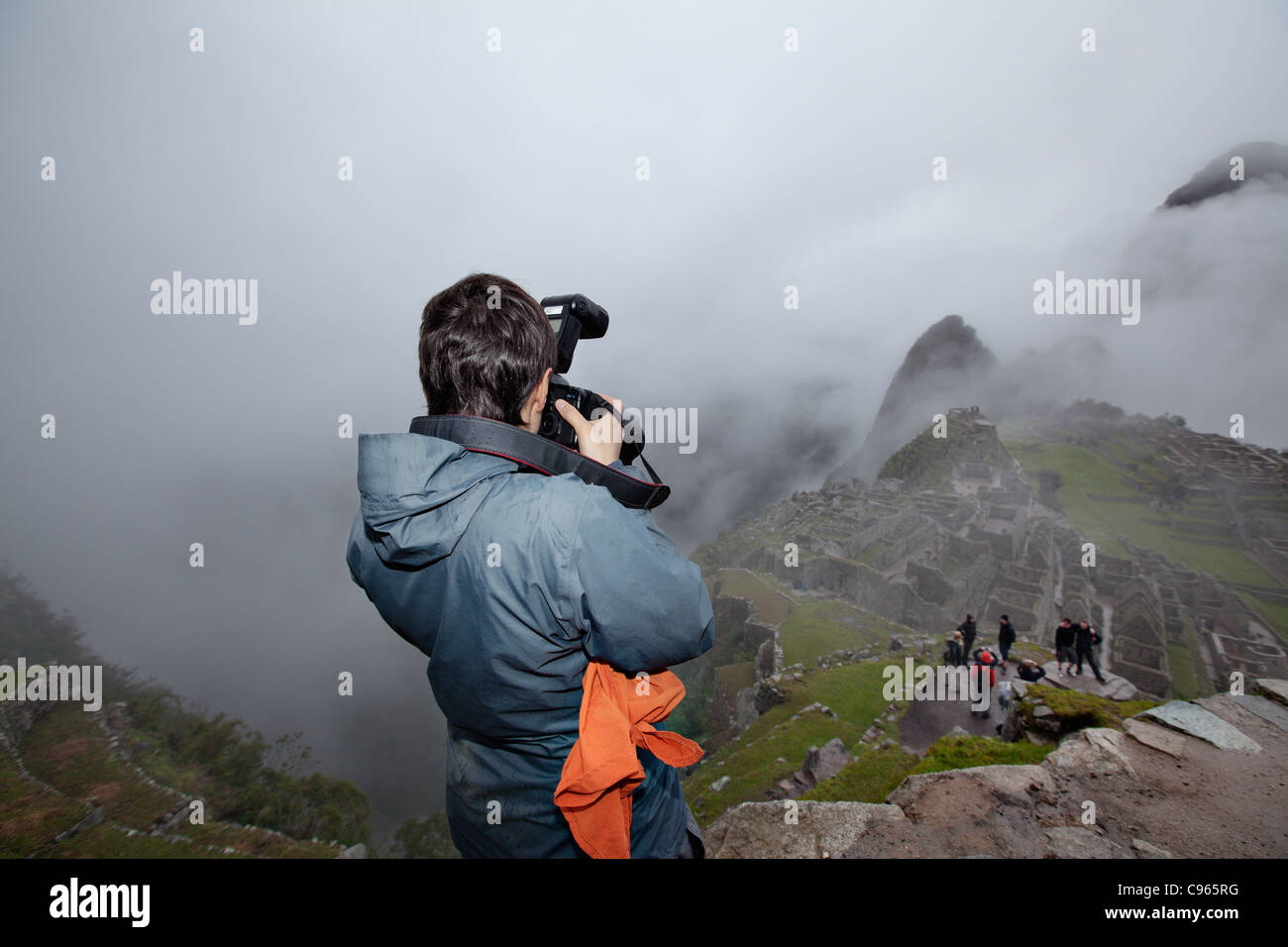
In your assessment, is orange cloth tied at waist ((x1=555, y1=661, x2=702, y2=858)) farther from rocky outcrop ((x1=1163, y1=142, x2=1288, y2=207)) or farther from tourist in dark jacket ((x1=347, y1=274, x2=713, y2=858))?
rocky outcrop ((x1=1163, y1=142, x2=1288, y2=207))

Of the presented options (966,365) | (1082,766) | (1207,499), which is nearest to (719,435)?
(966,365)

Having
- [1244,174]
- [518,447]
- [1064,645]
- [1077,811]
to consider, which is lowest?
[1064,645]

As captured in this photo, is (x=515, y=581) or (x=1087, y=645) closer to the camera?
(x=515, y=581)

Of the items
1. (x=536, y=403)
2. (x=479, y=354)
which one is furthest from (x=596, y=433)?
(x=479, y=354)

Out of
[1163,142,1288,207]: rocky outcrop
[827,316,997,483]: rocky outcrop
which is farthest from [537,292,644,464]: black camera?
[827,316,997,483]: rocky outcrop

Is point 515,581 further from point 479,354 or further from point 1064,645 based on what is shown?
point 1064,645

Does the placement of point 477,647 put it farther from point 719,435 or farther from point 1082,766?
point 719,435

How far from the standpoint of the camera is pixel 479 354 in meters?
1.43

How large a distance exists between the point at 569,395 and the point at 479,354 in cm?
40

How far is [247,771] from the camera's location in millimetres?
19391

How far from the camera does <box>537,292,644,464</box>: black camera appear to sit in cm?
167
